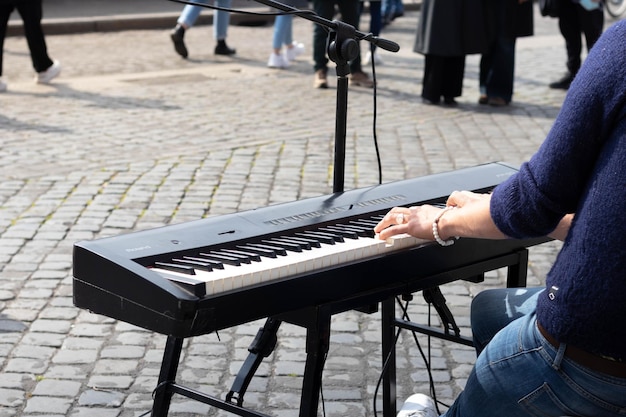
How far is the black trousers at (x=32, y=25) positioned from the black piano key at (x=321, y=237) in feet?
24.2

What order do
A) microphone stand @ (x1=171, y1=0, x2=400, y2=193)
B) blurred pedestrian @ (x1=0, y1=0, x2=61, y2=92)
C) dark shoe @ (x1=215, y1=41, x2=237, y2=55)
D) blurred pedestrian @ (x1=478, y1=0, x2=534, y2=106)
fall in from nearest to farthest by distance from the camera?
microphone stand @ (x1=171, y1=0, x2=400, y2=193)
blurred pedestrian @ (x1=478, y1=0, x2=534, y2=106)
blurred pedestrian @ (x1=0, y1=0, x2=61, y2=92)
dark shoe @ (x1=215, y1=41, x2=237, y2=55)

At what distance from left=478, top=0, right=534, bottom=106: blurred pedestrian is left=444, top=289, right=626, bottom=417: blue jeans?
272 inches

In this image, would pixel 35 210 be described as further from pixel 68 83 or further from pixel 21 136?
pixel 68 83

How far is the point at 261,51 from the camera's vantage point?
40.5 ft

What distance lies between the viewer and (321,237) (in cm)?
250

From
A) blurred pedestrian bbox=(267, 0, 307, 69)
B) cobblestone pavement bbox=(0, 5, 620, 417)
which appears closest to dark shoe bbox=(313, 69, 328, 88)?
cobblestone pavement bbox=(0, 5, 620, 417)

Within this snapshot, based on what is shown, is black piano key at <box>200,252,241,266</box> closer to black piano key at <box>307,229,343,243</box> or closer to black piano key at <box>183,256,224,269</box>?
black piano key at <box>183,256,224,269</box>

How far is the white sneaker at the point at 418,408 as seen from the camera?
9.50 feet

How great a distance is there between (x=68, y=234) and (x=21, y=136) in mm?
2511

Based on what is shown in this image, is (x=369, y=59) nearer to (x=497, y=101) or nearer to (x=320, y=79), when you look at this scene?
(x=320, y=79)

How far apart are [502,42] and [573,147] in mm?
7204

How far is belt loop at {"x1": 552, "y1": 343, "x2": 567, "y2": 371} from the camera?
6.86ft

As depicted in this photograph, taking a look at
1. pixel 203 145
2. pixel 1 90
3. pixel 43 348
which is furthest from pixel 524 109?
pixel 43 348

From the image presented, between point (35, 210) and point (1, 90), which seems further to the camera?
point (1, 90)
